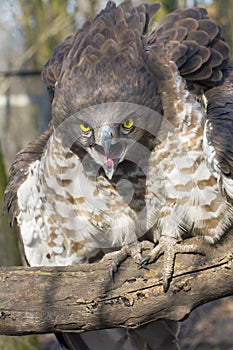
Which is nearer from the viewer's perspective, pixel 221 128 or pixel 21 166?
pixel 221 128

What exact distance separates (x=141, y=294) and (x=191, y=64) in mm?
1605

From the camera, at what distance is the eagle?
385 centimetres

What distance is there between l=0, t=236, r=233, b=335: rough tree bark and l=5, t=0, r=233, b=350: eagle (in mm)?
143

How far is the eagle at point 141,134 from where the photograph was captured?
12.6 feet

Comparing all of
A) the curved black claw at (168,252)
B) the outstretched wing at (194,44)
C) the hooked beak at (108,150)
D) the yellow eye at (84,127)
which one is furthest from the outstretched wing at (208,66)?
the yellow eye at (84,127)

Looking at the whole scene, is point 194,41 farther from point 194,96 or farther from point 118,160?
point 118,160

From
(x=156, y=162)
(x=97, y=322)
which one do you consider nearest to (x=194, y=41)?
(x=156, y=162)

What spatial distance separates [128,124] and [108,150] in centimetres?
29

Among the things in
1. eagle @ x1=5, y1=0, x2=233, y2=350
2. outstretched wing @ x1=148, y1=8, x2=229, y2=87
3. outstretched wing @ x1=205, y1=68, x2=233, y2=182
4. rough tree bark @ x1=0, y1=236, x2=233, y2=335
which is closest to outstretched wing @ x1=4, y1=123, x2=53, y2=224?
eagle @ x1=5, y1=0, x2=233, y2=350

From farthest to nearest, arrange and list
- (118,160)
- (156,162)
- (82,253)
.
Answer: (82,253), (156,162), (118,160)

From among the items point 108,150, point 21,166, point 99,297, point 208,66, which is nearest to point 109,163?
point 108,150

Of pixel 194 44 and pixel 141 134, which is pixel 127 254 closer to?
pixel 141 134

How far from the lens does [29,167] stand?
4.84 m

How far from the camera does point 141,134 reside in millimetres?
3953
